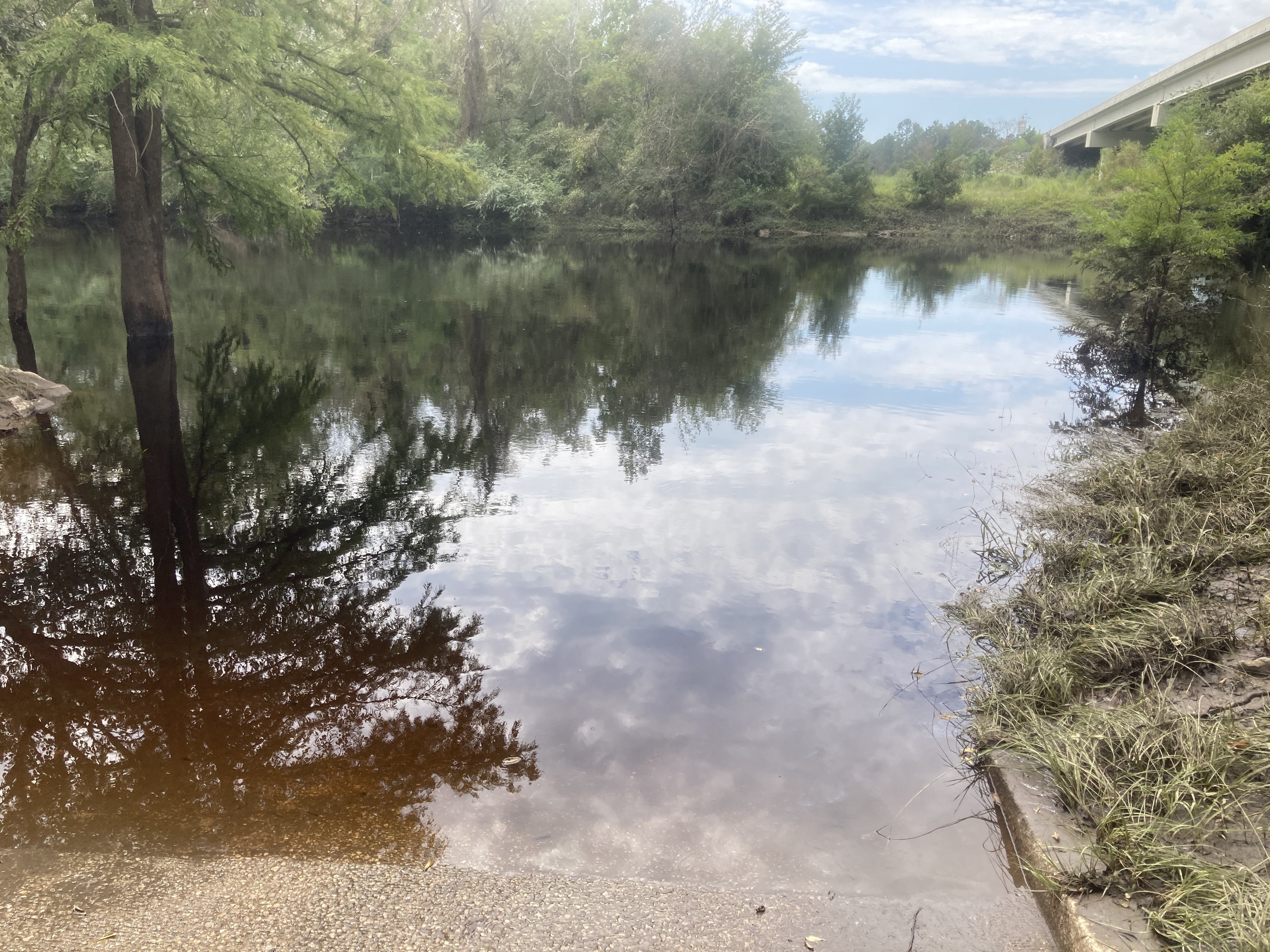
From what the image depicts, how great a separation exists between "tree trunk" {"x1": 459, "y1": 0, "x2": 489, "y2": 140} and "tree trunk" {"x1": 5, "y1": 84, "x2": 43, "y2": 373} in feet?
119

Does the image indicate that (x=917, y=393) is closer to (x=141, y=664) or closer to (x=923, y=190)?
(x=141, y=664)

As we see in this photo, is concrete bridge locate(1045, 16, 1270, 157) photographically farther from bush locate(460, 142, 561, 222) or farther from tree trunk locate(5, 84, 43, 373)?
tree trunk locate(5, 84, 43, 373)

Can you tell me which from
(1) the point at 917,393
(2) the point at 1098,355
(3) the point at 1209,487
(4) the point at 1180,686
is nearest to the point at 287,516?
(4) the point at 1180,686

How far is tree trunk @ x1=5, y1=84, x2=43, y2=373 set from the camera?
Answer: 1400 centimetres

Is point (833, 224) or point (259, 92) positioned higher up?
point (259, 92)

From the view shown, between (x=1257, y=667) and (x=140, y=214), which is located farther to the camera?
(x=140, y=214)

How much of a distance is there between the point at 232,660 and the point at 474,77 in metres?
51.1

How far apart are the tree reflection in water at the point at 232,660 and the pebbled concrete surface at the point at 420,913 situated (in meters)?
0.21

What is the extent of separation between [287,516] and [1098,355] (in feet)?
51.1

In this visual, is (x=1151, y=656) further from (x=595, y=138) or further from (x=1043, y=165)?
(x=1043, y=165)

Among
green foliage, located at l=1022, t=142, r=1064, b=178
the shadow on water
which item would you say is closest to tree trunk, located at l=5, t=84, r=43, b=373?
the shadow on water

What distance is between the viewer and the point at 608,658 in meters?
5.71

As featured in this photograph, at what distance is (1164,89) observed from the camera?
49844mm

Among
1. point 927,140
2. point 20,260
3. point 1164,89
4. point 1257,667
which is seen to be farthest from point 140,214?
point 927,140
